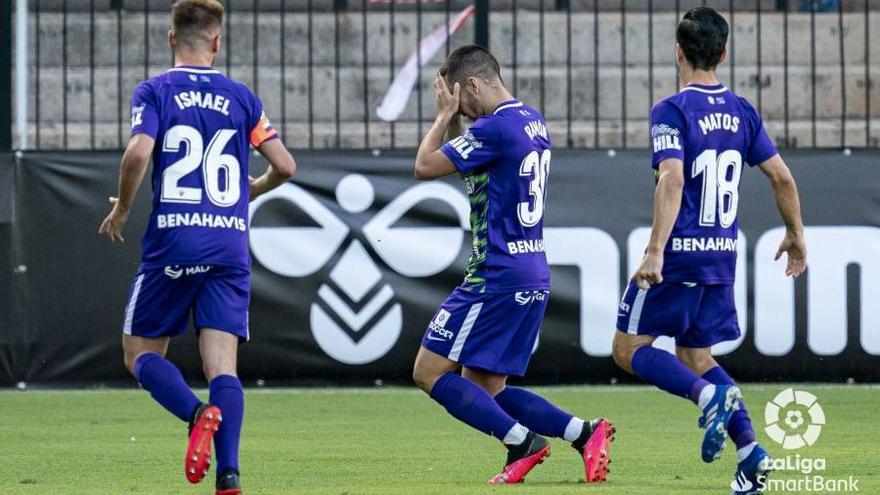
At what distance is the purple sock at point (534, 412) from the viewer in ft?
21.8

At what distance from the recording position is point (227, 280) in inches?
236

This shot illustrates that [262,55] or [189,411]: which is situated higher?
[262,55]

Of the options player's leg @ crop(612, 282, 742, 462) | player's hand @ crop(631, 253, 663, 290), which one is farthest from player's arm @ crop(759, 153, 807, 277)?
player's hand @ crop(631, 253, 663, 290)

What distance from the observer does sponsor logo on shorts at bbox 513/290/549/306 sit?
→ 21.5ft

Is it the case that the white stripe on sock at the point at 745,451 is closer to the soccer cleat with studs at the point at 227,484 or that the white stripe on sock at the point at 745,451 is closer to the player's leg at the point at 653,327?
the player's leg at the point at 653,327

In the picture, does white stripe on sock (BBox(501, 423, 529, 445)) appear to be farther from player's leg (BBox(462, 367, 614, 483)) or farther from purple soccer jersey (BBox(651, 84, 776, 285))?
purple soccer jersey (BBox(651, 84, 776, 285))

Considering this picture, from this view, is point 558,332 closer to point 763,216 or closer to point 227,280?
point 763,216

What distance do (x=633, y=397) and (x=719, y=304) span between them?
4.17 m

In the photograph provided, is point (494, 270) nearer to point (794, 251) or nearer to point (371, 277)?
point (794, 251)

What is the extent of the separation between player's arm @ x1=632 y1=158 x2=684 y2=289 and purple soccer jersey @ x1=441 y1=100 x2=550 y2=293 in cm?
59

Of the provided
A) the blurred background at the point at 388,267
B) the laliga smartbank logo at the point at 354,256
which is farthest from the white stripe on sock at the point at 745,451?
the laliga smartbank logo at the point at 354,256

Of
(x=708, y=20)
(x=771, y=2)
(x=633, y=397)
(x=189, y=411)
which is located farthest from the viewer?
(x=771, y=2)

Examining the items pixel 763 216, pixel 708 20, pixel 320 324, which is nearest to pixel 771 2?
pixel 763 216

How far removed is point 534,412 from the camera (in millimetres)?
6695
